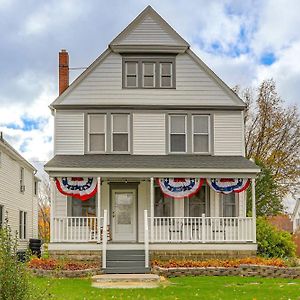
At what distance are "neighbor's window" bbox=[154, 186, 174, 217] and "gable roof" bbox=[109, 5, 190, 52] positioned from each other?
5.73m

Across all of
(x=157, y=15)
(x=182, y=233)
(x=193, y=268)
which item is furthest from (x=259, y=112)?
(x=193, y=268)

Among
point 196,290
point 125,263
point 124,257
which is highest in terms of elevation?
point 124,257

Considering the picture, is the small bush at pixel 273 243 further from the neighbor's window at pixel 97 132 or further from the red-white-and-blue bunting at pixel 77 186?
the neighbor's window at pixel 97 132

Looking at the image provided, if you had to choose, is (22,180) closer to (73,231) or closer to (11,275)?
(73,231)

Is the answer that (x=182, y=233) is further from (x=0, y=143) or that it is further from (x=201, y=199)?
(x=0, y=143)

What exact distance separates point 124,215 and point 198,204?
292cm

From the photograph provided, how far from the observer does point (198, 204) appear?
959 inches

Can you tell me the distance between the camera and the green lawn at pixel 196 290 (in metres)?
14.8

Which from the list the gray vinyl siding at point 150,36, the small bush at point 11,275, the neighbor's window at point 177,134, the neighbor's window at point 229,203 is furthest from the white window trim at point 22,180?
the small bush at point 11,275

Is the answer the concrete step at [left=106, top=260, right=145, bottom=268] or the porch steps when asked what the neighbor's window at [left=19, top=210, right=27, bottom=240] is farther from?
the concrete step at [left=106, top=260, right=145, bottom=268]

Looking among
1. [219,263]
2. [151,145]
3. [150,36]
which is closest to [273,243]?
[219,263]

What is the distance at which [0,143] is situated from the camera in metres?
27.9

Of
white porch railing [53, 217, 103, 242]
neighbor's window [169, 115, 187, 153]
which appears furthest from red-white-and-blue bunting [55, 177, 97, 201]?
neighbor's window [169, 115, 187, 153]

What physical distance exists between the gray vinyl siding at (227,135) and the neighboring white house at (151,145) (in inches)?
1.6
